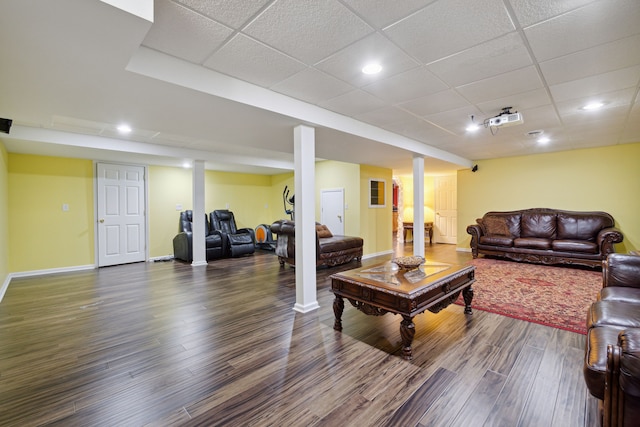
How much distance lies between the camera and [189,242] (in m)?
6.11

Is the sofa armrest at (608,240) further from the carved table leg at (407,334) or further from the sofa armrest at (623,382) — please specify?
the sofa armrest at (623,382)

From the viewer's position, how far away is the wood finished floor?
1639mm

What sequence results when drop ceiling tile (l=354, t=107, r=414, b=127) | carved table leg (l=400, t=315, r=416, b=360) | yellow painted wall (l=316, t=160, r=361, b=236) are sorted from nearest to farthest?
carved table leg (l=400, t=315, r=416, b=360), drop ceiling tile (l=354, t=107, r=414, b=127), yellow painted wall (l=316, t=160, r=361, b=236)

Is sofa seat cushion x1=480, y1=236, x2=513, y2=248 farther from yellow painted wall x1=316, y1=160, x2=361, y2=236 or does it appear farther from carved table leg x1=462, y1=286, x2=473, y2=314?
carved table leg x1=462, y1=286, x2=473, y2=314

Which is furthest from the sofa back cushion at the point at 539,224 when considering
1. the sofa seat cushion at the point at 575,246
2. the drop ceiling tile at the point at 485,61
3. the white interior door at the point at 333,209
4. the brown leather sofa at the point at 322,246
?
the drop ceiling tile at the point at 485,61

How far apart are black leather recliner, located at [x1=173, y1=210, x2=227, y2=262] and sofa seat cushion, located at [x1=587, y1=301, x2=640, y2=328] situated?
20.3 feet

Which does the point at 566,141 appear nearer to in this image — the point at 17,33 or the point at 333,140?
the point at 333,140

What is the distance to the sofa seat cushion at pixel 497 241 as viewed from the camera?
19.3ft

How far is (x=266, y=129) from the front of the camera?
138 inches

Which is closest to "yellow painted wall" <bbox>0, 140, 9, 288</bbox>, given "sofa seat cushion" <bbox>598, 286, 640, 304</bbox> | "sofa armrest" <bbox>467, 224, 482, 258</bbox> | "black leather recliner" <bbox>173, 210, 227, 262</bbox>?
"black leather recliner" <bbox>173, 210, 227, 262</bbox>

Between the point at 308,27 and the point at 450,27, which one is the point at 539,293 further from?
the point at 308,27

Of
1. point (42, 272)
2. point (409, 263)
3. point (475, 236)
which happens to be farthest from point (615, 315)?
point (42, 272)

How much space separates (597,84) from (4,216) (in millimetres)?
7998

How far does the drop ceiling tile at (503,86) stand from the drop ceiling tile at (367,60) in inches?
34.2
